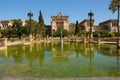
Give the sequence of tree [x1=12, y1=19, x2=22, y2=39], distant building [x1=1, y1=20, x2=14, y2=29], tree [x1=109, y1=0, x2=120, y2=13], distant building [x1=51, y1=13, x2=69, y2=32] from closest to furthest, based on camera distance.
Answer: tree [x1=109, y1=0, x2=120, y2=13] → tree [x1=12, y1=19, x2=22, y2=39] → distant building [x1=51, y1=13, x2=69, y2=32] → distant building [x1=1, y1=20, x2=14, y2=29]

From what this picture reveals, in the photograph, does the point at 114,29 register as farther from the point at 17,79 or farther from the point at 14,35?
the point at 17,79

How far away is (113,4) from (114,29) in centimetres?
9518

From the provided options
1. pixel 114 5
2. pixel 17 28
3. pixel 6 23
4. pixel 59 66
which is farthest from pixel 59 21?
pixel 59 66

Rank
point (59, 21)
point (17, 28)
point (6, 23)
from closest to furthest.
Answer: point (17, 28) → point (6, 23) → point (59, 21)

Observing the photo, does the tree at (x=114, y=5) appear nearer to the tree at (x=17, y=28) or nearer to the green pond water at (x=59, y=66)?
the green pond water at (x=59, y=66)

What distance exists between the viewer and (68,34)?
11756cm

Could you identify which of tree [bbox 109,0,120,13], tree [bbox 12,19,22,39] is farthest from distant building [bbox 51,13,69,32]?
tree [bbox 109,0,120,13]

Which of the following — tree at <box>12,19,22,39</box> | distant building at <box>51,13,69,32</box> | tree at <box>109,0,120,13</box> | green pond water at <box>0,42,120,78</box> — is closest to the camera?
green pond water at <box>0,42,120,78</box>

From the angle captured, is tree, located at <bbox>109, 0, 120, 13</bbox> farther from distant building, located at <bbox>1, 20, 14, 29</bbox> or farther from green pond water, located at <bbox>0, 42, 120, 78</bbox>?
distant building, located at <bbox>1, 20, 14, 29</bbox>

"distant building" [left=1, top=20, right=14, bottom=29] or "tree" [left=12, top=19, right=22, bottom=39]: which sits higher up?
"distant building" [left=1, top=20, right=14, bottom=29]

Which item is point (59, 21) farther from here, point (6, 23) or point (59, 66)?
point (59, 66)

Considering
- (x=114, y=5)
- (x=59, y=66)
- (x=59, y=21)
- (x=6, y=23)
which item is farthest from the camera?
(x=59, y=21)

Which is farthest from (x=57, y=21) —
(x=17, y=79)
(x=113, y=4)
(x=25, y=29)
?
(x=17, y=79)

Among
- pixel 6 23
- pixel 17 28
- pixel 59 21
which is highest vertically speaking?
pixel 59 21
